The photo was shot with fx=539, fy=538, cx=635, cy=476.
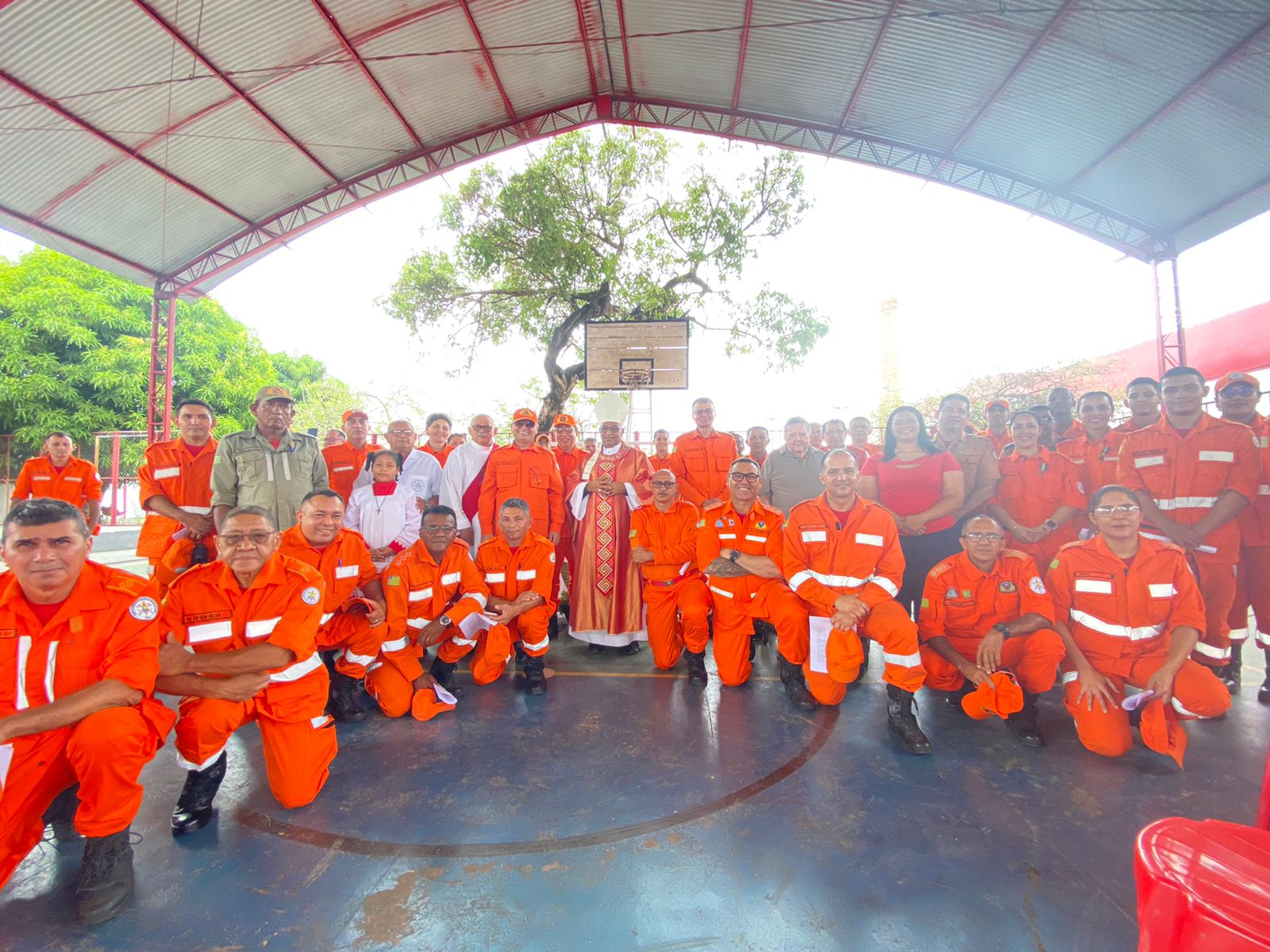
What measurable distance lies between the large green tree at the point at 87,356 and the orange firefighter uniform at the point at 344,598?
49.6 ft

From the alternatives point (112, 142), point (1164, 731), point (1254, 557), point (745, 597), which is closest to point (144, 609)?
point (745, 597)

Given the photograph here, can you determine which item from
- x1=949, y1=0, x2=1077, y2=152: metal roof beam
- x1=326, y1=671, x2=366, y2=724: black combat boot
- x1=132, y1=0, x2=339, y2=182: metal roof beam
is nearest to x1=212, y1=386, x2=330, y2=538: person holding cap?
x1=326, y1=671, x2=366, y2=724: black combat boot

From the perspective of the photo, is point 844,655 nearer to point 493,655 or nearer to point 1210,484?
point 493,655

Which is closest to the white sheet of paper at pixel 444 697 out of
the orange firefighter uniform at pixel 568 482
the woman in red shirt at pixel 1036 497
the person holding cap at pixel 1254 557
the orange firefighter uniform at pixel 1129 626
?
the orange firefighter uniform at pixel 568 482

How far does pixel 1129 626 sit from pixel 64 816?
5264mm

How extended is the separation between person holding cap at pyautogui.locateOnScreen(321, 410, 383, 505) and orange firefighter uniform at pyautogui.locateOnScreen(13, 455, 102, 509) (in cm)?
355

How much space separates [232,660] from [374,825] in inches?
38.2

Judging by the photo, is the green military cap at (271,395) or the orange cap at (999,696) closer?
the orange cap at (999,696)

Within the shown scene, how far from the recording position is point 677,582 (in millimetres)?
4238

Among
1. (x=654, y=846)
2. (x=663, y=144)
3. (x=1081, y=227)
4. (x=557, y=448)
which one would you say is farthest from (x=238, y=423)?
(x=1081, y=227)

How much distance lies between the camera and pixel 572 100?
1093cm

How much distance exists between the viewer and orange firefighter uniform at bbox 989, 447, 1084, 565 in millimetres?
4113

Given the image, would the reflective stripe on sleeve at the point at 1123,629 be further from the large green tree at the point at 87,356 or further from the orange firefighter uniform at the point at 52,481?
the large green tree at the point at 87,356

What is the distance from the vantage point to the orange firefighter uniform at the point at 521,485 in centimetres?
485
